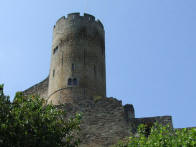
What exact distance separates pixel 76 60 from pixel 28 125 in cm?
1317

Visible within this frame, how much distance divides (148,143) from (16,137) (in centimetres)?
435

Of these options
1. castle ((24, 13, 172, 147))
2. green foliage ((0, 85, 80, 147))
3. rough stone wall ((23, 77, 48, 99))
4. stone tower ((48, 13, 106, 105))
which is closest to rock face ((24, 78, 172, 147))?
castle ((24, 13, 172, 147))

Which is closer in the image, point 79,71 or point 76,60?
point 79,71

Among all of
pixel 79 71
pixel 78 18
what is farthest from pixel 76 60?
pixel 78 18

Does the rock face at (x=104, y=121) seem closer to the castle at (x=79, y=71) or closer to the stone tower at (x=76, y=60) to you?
the castle at (x=79, y=71)

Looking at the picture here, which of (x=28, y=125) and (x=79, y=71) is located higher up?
(x=79, y=71)

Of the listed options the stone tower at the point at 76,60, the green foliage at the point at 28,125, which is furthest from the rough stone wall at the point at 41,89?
the green foliage at the point at 28,125

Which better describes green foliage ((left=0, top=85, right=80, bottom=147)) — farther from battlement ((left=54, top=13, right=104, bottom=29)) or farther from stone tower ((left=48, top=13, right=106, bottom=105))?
battlement ((left=54, top=13, right=104, bottom=29))

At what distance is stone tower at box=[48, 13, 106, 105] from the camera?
→ 23.5 m

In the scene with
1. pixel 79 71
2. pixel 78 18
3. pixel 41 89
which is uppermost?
pixel 78 18

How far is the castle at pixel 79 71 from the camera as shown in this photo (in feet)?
59.7

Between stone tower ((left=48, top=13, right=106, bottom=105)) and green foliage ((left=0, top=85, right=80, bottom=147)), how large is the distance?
1043 centimetres

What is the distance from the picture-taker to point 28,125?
37.4 ft

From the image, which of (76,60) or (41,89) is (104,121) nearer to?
(76,60)
